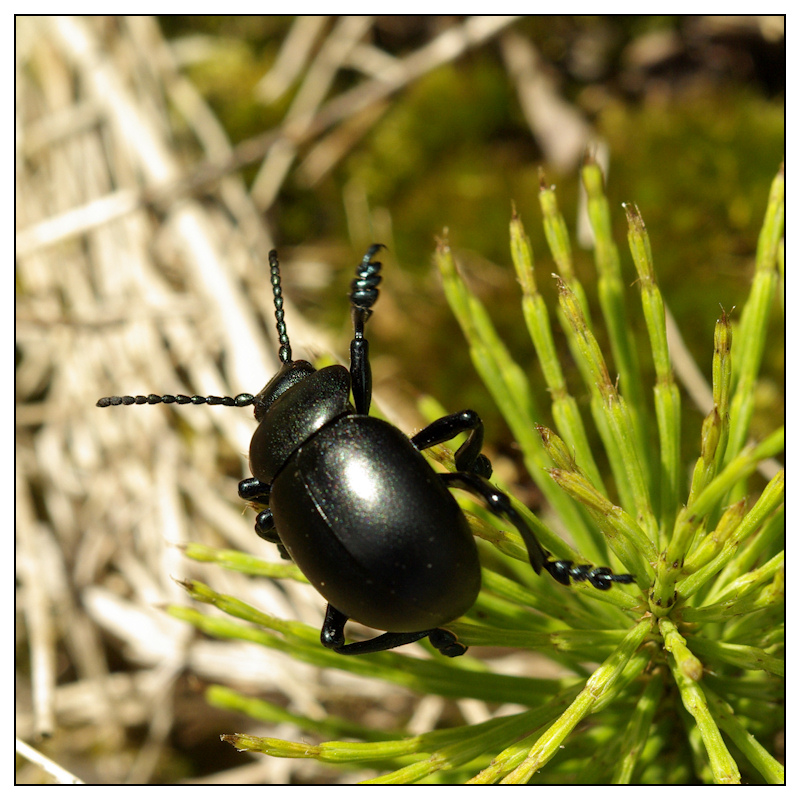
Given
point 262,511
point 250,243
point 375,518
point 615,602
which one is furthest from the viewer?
point 250,243

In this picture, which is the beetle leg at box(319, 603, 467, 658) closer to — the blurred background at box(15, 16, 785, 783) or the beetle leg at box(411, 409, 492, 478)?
the beetle leg at box(411, 409, 492, 478)

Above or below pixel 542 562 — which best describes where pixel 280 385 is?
above

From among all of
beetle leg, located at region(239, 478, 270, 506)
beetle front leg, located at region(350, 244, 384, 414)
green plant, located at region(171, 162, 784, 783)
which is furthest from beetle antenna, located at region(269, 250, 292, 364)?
green plant, located at region(171, 162, 784, 783)

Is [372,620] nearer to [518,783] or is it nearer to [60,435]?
[518,783]

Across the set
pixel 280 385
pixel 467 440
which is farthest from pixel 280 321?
pixel 467 440

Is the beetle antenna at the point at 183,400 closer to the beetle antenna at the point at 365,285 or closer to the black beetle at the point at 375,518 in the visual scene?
the black beetle at the point at 375,518

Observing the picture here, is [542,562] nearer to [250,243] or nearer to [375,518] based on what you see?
[375,518]
